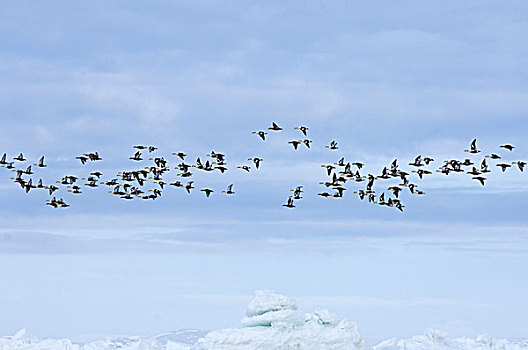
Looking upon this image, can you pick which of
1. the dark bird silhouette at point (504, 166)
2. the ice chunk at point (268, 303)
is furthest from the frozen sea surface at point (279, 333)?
the dark bird silhouette at point (504, 166)

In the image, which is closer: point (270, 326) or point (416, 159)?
point (270, 326)

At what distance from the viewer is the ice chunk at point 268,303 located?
51656mm

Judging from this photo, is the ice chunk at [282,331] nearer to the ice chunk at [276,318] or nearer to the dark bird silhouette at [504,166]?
the ice chunk at [276,318]

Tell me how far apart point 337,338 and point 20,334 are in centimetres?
2273

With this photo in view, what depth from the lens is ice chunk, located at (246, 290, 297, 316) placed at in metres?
51.7

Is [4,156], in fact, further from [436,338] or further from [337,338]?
[436,338]

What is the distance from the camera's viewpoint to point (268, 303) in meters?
51.6

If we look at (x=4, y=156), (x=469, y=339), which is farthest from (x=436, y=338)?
(x=4, y=156)

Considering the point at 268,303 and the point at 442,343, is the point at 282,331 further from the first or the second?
the point at 442,343

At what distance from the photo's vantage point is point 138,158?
2341 inches

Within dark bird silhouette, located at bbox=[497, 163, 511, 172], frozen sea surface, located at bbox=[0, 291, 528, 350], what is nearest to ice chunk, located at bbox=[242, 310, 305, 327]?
frozen sea surface, located at bbox=[0, 291, 528, 350]

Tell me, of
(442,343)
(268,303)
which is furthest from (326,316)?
(442,343)

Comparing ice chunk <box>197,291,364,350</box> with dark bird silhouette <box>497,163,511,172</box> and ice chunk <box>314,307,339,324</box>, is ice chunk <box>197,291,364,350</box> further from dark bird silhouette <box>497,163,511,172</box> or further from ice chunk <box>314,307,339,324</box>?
dark bird silhouette <box>497,163,511,172</box>

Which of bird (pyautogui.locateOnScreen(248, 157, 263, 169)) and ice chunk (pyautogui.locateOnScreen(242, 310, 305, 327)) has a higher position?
bird (pyautogui.locateOnScreen(248, 157, 263, 169))
